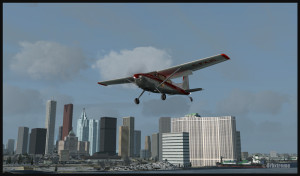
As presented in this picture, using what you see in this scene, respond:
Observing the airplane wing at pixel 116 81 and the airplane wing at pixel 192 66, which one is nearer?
the airplane wing at pixel 192 66

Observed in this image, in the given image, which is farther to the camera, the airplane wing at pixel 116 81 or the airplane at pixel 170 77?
the airplane wing at pixel 116 81

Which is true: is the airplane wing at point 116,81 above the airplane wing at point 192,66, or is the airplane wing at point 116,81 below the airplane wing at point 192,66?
below

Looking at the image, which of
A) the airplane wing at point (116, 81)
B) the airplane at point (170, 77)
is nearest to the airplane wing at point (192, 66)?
the airplane at point (170, 77)

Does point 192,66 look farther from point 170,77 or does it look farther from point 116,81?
point 116,81

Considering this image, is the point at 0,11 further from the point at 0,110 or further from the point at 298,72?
the point at 298,72

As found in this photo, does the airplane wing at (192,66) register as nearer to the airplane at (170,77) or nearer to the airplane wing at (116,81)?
the airplane at (170,77)

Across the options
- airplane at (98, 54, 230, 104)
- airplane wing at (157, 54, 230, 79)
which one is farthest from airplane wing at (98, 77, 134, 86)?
airplane wing at (157, 54, 230, 79)

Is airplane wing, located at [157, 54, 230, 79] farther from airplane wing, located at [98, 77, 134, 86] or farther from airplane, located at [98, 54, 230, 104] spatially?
airplane wing, located at [98, 77, 134, 86]
